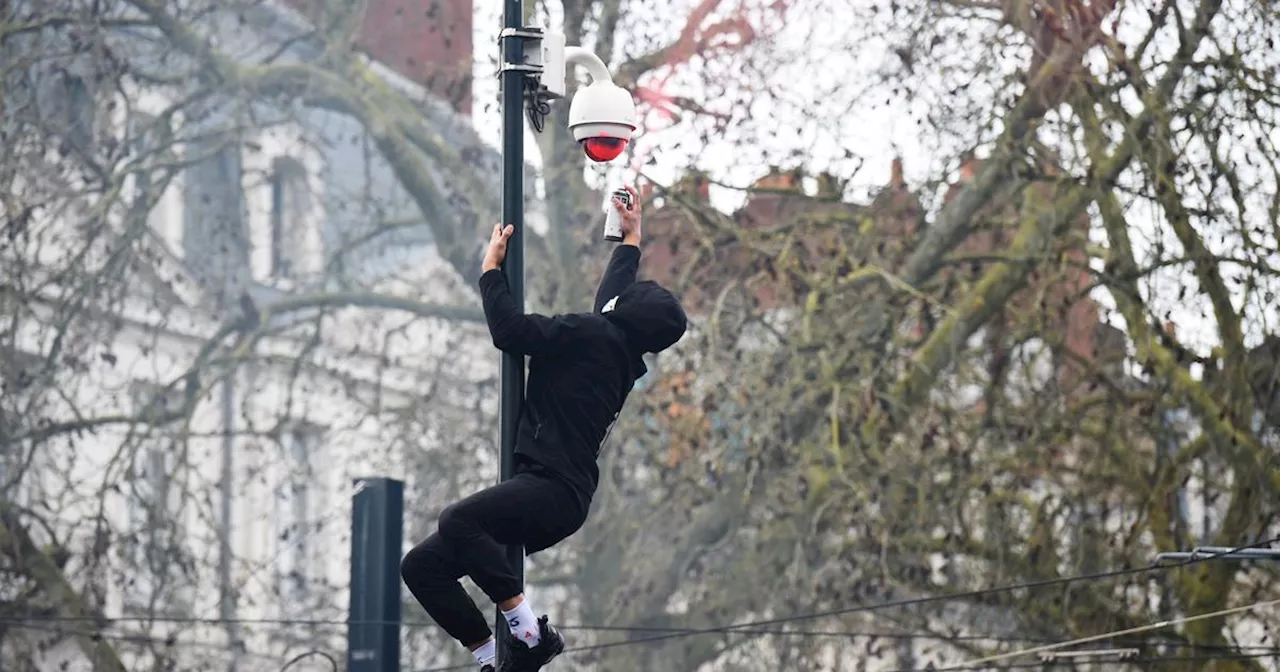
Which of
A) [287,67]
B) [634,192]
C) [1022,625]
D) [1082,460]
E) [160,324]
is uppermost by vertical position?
[287,67]

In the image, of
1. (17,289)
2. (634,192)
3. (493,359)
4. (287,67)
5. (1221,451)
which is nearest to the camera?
(634,192)

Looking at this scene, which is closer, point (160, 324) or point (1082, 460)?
point (1082, 460)

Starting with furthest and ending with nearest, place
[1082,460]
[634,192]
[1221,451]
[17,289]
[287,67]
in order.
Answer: [287,67] → [17,289] → [1082,460] → [1221,451] → [634,192]

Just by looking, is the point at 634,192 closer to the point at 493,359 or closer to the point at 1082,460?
the point at 1082,460

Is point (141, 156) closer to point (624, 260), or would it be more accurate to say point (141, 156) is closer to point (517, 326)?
point (624, 260)

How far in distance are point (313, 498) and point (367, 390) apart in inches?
211

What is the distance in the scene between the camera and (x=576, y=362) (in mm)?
7434

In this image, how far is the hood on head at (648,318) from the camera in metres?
7.58

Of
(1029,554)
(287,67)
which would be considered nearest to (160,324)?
(287,67)

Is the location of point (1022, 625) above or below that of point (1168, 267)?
below

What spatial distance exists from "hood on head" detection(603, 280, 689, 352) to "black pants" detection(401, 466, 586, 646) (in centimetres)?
64

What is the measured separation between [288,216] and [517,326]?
21.0 metres

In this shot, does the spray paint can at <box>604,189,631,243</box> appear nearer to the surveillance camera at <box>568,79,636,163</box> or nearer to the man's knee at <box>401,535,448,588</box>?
the surveillance camera at <box>568,79,636,163</box>

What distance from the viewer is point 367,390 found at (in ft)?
80.7
